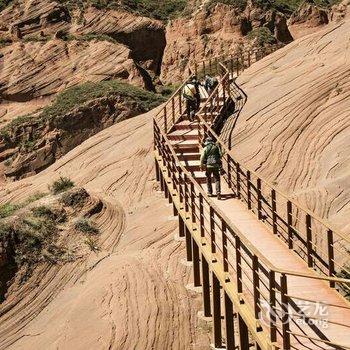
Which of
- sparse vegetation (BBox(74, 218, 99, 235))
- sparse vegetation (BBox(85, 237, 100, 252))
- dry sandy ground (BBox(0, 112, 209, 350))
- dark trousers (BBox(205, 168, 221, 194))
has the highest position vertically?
dark trousers (BBox(205, 168, 221, 194))

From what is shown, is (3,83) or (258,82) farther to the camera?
(3,83)

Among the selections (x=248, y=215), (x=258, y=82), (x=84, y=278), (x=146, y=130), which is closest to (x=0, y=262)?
(x=84, y=278)

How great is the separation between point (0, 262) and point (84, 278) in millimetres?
2767

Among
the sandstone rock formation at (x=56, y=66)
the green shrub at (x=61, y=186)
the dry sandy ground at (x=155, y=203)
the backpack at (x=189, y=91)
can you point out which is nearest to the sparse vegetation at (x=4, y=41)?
the sandstone rock formation at (x=56, y=66)

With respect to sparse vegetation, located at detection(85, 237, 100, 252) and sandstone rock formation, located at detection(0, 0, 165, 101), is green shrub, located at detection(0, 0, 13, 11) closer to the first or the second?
sandstone rock formation, located at detection(0, 0, 165, 101)

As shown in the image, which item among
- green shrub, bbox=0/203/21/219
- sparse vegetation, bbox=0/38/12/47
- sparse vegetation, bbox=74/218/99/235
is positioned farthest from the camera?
sparse vegetation, bbox=0/38/12/47

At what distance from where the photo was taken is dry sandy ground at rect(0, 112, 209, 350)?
14727 millimetres

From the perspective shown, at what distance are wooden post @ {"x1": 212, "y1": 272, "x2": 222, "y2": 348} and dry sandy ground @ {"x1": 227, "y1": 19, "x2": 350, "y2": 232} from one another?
435 cm

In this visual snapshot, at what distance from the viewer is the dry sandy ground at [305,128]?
59.9ft

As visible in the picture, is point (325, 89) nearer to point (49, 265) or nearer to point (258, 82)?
point (258, 82)

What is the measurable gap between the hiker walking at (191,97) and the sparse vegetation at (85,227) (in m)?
6.55

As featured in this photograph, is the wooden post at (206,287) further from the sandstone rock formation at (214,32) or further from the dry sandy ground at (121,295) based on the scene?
the sandstone rock formation at (214,32)

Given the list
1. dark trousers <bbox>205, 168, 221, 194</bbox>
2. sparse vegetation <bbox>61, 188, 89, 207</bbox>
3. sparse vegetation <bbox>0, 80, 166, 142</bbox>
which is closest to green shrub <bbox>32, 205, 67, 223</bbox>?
sparse vegetation <bbox>61, 188, 89, 207</bbox>

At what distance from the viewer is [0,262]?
59.9 ft
